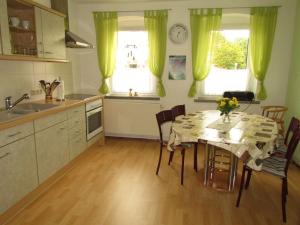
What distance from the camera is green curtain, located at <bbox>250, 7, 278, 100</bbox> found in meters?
3.79

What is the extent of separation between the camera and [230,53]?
13.7 ft

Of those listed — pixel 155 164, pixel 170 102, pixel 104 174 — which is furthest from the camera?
pixel 170 102

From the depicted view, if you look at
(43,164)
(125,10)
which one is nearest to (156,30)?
(125,10)

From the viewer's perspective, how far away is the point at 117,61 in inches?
181

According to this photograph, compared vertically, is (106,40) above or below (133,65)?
above

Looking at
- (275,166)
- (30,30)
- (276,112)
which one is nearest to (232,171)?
(275,166)

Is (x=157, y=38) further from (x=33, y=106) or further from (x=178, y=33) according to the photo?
(x=33, y=106)

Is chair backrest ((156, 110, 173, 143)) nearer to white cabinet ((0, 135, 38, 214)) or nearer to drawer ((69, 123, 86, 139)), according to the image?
drawer ((69, 123, 86, 139))

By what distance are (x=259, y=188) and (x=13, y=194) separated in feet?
9.00

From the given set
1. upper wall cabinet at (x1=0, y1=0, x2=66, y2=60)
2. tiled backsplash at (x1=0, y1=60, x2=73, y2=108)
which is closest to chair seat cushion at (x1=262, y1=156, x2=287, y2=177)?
upper wall cabinet at (x1=0, y1=0, x2=66, y2=60)

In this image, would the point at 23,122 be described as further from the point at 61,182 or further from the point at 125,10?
the point at 125,10

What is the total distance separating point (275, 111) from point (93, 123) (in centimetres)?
297

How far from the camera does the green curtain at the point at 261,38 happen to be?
3793mm

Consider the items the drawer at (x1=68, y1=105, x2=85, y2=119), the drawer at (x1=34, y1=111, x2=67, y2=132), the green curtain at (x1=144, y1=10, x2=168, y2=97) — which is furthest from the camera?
the green curtain at (x1=144, y1=10, x2=168, y2=97)
